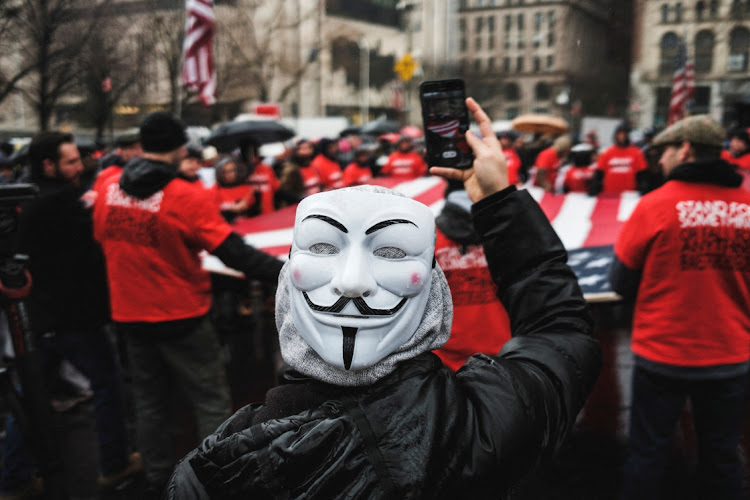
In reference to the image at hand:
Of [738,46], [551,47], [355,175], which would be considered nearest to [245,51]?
[551,47]

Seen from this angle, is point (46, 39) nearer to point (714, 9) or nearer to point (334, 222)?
point (334, 222)

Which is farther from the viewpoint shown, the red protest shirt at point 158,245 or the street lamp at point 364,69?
the street lamp at point 364,69

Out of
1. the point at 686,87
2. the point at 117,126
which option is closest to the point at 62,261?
the point at 686,87

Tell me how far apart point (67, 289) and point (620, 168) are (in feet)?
20.4

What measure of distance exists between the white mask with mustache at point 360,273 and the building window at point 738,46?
11001 millimetres

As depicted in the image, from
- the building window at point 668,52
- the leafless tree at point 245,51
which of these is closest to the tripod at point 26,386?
the building window at point 668,52

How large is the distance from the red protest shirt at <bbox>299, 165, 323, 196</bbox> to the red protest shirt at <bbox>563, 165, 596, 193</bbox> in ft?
10.0

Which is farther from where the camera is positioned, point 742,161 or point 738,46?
point 738,46

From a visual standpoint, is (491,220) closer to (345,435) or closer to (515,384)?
(515,384)

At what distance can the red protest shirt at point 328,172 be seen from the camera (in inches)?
340

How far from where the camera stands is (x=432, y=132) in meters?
1.53

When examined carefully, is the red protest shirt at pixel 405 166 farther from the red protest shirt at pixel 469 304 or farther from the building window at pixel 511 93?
the building window at pixel 511 93

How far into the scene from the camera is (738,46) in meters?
12.6

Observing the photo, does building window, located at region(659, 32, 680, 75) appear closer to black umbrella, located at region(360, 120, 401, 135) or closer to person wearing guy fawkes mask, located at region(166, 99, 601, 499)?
black umbrella, located at region(360, 120, 401, 135)
